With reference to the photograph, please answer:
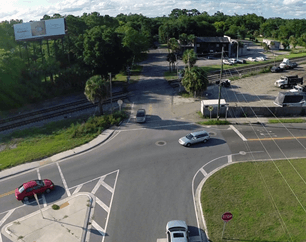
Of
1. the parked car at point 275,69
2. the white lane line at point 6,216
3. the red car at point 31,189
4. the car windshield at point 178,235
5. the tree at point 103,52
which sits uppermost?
the tree at point 103,52

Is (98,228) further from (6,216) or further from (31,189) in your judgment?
(6,216)

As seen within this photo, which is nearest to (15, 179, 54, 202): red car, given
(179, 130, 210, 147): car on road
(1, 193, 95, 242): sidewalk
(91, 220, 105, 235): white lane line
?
(1, 193, 95, 242): sidewalk

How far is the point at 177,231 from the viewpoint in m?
18.9

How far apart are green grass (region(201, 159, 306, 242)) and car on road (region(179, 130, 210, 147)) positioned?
557 centimetres

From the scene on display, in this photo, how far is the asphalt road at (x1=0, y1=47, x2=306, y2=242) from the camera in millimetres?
21484

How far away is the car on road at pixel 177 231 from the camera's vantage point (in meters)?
18.5

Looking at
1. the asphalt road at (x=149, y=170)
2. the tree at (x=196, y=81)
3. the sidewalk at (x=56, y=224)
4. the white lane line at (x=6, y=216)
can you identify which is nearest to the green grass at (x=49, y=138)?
the asphalt road at (x=149, y=170)

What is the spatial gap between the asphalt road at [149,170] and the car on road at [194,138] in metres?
0.75

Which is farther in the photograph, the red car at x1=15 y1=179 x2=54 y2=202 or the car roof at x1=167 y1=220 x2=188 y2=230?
the red car at x1=15 y1=179 x2=54 y2=202

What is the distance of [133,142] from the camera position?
33312 mm

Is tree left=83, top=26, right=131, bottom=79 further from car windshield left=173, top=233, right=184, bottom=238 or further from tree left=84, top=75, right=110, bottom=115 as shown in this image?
car windshield left=173, top=233, right=184, bottom=238

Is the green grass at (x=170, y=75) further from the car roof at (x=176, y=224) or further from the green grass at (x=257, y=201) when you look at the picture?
the car roof at (x=176, y=224)

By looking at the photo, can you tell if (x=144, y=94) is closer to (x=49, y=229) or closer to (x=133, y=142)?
(x=133, y=142)

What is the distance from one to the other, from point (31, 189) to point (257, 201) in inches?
756
